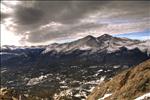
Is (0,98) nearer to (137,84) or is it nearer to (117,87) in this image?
(117,87)

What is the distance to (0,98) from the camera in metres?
175

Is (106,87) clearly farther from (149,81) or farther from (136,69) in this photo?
(149,81)

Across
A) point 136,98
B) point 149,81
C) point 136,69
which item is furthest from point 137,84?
point 136,69

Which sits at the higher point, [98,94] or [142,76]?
[142,76]

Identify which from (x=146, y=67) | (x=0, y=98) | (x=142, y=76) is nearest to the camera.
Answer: (x=142, y=76)

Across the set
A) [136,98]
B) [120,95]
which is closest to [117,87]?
[120,95]

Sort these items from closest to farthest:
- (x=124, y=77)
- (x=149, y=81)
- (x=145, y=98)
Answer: (x=145, y=98)
(x=149, y=81)
(x=124, y=77)

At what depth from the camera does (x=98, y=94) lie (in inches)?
3787

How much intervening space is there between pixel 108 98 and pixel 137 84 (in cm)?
958

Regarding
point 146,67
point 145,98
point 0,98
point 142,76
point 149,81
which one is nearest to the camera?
point 145,98

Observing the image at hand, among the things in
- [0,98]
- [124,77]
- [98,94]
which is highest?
[124,77]

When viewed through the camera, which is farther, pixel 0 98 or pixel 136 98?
pixel 0 98

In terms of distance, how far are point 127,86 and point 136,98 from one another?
1182 centimetres

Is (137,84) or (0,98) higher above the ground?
(137,84)
